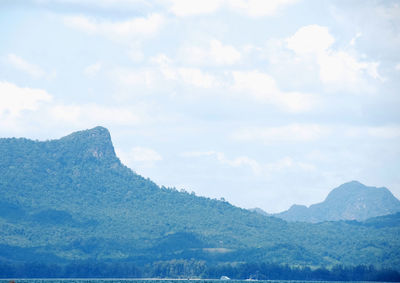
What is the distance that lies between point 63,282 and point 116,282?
45.7 ft

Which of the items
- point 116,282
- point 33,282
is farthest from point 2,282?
point 116,282

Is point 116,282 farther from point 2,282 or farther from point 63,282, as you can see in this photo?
point 2,282

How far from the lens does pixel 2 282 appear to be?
18700cm

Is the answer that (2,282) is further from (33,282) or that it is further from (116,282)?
(116,282)

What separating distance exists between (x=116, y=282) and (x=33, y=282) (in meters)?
21.0

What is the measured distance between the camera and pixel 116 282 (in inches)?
7781

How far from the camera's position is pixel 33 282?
19325cm

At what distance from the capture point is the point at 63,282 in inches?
7820

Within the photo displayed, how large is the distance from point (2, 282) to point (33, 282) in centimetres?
890

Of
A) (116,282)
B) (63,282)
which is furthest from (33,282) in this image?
(116,282)

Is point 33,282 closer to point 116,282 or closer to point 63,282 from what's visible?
point 63,282

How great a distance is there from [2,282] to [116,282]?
28.8 m

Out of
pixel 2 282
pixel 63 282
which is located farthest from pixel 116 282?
pixel 2 282

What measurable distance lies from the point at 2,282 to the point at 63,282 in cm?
1746
